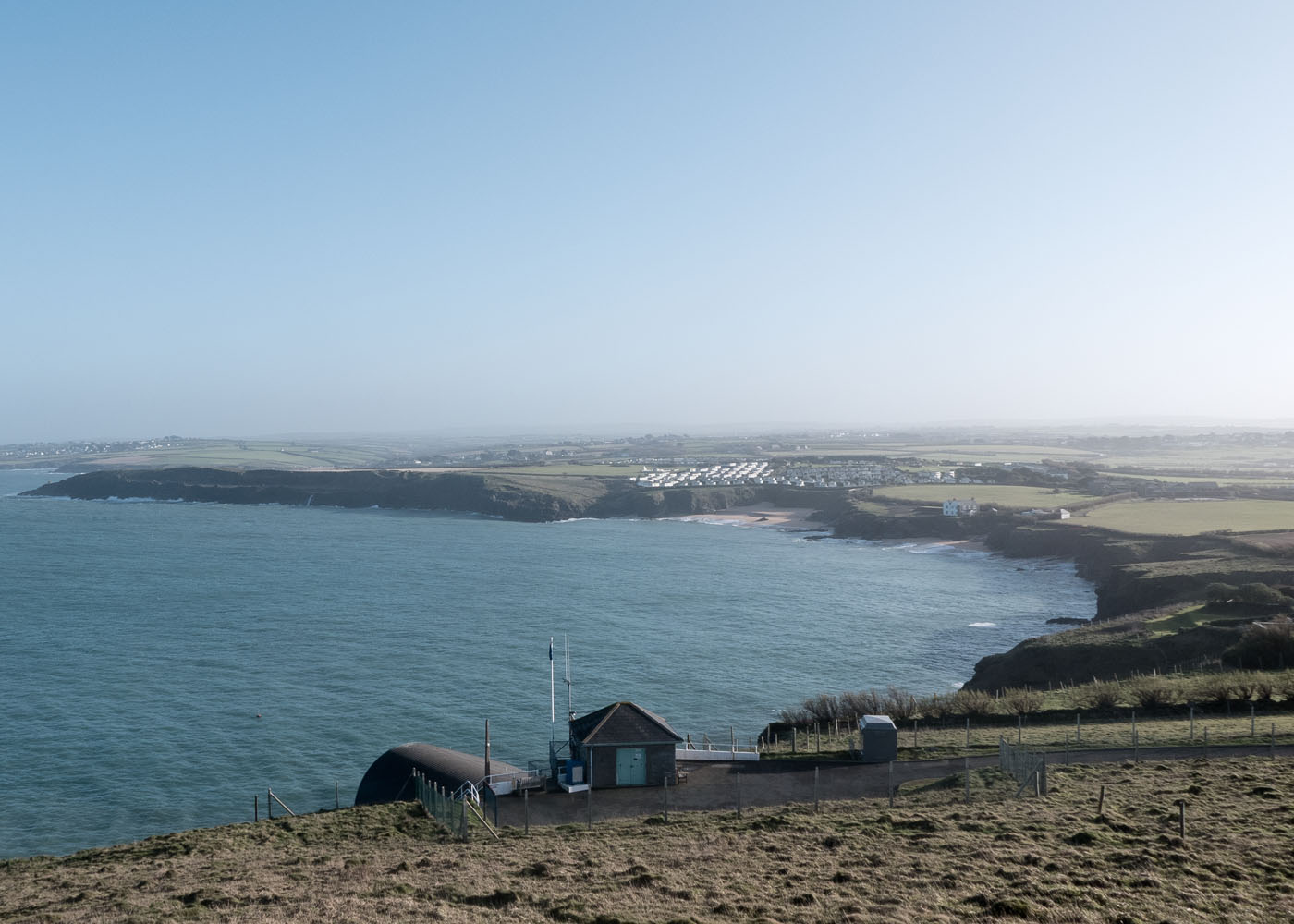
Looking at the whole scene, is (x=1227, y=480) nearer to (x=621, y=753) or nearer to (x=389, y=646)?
(x=389, y=646)

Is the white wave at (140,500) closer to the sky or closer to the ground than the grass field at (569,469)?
closer to the ground

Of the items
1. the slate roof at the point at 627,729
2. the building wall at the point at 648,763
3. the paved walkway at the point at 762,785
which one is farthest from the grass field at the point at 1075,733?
the slate roof at the point at 627,729

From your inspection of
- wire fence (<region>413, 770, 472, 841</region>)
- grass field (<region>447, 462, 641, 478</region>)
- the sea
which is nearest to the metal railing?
the sea

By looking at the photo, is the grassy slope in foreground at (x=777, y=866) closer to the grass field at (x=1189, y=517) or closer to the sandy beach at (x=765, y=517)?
the grass field at (x=1189, y=517)

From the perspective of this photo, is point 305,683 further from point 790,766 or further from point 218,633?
point 790,766

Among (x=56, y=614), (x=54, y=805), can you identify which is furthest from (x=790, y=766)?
(x=56, y=614)

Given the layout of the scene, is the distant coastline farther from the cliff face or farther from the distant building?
the distant building

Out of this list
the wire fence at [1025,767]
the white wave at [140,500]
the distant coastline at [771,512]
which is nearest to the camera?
the wire fence at [1025,767]
